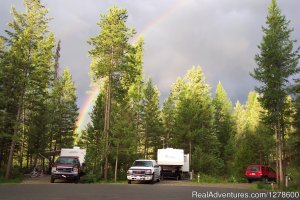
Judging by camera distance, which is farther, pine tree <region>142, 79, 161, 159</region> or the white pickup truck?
pine tree <region>142, 79, 161, 159</region>

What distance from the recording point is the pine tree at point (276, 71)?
97.4 ft

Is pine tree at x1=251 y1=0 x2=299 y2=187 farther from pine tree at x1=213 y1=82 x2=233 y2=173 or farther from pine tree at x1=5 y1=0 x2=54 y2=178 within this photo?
pine tree at x1=213 y1=82 x2=233 y2=173

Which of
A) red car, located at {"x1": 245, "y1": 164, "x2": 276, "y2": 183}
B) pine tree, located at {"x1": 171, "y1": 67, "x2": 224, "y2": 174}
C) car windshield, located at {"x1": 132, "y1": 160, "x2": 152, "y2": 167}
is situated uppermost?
pine tree, located at {"x1": 171, "y1": 67, "x2": 224, "y2": 174}

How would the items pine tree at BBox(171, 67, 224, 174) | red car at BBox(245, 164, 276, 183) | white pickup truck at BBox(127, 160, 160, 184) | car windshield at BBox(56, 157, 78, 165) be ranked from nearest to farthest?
white pickup truck at BBox(127, 160, 160, 184), car windshield at BBox(56, 157, 78, 165), red car at BBox(245, 164, 276, 183), pine tree at BBox(171, 67, 224, 174)

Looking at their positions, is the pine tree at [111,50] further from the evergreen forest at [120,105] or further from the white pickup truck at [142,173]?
the white pickup truck at [142,173]

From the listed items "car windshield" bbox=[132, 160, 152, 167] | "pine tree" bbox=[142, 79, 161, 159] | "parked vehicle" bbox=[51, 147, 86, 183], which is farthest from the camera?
"pine tree" bbox=[142, 79, 161, 159]

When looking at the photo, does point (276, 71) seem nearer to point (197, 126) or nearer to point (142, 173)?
point (142, 173)

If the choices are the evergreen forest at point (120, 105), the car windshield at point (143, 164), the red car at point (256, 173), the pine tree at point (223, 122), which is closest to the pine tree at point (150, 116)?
the evergreen forest at point (120, 105)

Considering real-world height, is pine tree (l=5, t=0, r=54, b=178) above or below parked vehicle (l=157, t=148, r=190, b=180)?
above

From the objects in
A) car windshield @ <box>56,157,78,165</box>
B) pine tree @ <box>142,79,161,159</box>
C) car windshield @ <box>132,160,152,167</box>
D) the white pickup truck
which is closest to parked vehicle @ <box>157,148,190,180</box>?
car windshield @ <box>132,160,152,167</box>

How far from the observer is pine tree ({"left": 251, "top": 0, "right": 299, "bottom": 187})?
97.4 feet

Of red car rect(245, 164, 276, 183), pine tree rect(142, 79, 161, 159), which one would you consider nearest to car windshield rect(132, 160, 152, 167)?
red car rect(245, 164, 276, 183)

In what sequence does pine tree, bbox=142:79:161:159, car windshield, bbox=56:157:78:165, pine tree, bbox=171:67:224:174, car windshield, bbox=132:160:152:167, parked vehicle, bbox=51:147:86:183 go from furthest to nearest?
pine tree, bbox=142:79:161:159 < pine tree, bbox=171:67:224:174 < car windshield, bbox=132:160:152:167 < car windshield, bbox=56:157:78:165 < parked vehicle, bbox=51:147:86:183

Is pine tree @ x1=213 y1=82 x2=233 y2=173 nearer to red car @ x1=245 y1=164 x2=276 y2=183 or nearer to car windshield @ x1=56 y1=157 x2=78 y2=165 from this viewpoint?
red car @ x1=245 y1=164 x2=276 y2=183
